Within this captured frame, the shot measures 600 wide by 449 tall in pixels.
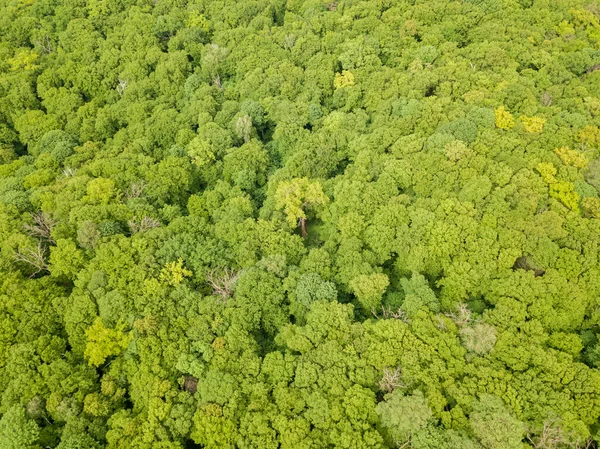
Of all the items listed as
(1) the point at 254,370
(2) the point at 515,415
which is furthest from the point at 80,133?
(2) the point at 515,415

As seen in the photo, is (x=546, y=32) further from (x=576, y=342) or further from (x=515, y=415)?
(x=515, y=415)

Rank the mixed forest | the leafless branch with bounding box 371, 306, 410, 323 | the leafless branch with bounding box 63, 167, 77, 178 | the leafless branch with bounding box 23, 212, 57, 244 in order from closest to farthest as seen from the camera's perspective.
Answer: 1. the mixed forest
2. the leafless branch with bounding box 371, 306, 410, 323
3. the leafless branch with bounding box 23, 212, 57, 244
4. the leafless branch with bounding box 63, 167, 77, 178

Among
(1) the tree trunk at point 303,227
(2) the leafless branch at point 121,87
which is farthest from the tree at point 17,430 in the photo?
(2) the leafless branch at point 121,87

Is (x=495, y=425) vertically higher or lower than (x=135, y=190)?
→ lower

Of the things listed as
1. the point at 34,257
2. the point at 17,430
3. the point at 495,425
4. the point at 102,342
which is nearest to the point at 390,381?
the point at 495,425

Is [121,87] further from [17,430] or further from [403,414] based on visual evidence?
[403,414]

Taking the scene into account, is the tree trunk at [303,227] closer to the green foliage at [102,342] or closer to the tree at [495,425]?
the green foliage at [102,342]

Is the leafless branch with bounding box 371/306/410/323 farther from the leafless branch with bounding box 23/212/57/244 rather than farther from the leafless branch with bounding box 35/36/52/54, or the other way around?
the leafless branch with bounding box 35/36/52/54

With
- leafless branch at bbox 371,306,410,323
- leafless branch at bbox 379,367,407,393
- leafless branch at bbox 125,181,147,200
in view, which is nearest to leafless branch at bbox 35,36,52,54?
leafless branch at bbox 125,181,147,200
